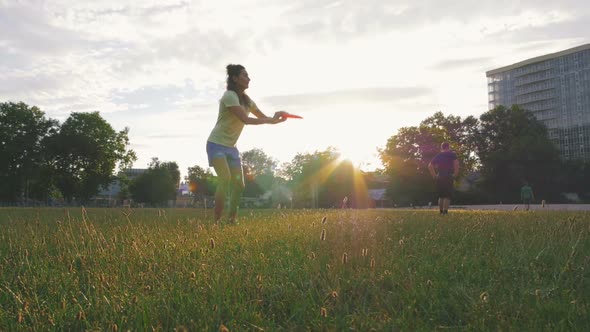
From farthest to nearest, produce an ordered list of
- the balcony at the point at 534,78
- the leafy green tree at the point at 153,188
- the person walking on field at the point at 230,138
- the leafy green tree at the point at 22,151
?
the balcony at the point at 534,78, the leafy green tree at the point at 153,188, the leafy green tree at the point at 22,151, the person walking on field at the point at 230,138

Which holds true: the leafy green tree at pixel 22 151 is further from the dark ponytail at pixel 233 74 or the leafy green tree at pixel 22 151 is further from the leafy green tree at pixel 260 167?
the dark ponytail at pixel 233 74

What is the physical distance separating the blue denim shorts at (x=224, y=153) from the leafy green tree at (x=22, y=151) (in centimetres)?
6048

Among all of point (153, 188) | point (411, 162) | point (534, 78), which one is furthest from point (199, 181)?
point (534, 78)

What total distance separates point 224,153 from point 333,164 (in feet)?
225

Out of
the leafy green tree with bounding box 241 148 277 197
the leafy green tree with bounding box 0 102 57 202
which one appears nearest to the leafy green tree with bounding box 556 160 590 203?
the leafy green tree with bounding box 241 148 277 197

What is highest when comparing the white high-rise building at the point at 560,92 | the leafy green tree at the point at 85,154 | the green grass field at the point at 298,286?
the white high-rise building at the point at 560,92

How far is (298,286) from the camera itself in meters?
3.05

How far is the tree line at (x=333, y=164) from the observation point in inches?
2440

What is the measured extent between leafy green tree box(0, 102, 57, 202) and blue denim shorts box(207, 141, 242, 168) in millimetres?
60479

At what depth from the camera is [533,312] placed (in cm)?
240

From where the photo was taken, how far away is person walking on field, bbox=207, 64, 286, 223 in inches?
314

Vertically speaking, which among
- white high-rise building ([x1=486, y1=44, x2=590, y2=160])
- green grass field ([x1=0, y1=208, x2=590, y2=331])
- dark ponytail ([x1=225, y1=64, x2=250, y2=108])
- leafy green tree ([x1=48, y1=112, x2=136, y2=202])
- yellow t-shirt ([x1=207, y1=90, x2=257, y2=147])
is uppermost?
white high-rise building ([x1=486, y1=44, x2=590, y2=160])

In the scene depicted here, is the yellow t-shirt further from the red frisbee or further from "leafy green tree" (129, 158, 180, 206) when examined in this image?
"leafy green tree" (129, 158, 180, 206)

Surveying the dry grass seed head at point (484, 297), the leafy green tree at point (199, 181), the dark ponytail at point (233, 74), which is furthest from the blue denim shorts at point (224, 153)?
the leafy green tree at point (199, 181)
